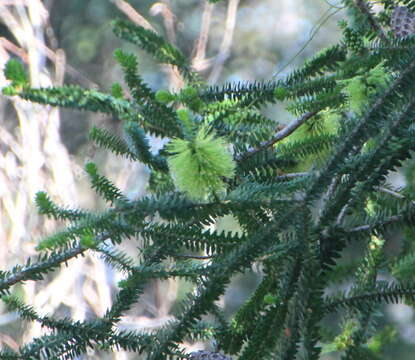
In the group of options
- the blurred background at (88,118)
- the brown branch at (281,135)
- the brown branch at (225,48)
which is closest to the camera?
the brown branch at (281,135)

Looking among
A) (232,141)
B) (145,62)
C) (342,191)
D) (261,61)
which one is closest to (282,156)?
(232,141)

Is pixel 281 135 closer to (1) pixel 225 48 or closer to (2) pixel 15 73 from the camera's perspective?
(2) pixel 15 73

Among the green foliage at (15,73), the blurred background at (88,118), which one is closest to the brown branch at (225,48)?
the blurred background at (88,118)

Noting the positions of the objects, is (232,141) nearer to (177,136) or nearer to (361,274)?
(177,136)

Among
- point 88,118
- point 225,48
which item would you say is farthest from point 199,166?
point 88,118

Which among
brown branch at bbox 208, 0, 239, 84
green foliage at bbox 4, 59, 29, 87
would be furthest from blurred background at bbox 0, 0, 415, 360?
Answer: green foliage at bbox 4, 59, 29, 87

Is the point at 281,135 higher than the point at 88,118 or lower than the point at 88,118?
lower

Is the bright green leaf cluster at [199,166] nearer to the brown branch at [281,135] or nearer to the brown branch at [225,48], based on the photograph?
the brown branch at [281,135]

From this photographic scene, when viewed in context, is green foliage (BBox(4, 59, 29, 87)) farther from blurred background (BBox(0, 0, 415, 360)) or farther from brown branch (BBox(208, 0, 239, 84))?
brown branch (BBox(208, 0, 239, 84))
